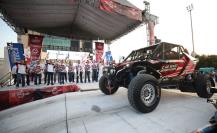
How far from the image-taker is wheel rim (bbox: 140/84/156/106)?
4119 millimetres

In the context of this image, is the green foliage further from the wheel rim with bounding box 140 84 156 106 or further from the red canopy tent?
the wheel rim with bounding box 140 84 156 106

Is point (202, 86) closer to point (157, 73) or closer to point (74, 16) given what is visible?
point (157, 73)

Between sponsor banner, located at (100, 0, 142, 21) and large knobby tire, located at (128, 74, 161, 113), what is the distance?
10.9 metres

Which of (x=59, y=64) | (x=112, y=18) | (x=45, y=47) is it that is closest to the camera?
(x=59, y=64)

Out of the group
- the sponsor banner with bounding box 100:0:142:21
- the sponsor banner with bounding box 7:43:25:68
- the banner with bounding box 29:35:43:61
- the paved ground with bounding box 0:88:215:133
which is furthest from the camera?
the banner with bounding box 29:35:43:61

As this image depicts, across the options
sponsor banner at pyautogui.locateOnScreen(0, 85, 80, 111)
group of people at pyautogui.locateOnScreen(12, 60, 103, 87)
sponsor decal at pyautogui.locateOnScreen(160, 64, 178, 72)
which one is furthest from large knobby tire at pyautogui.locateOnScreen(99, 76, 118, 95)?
group of people at pyautogui.locateOnScreen(12, 60, 103, 87)

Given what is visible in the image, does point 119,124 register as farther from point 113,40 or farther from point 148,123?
point 113,40

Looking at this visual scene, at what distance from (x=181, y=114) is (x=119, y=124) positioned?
1.46 metres

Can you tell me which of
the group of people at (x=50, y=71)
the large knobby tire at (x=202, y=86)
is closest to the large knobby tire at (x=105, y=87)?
the large knobby tire at (x=202, y=86)

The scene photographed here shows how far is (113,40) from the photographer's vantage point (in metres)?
28.7

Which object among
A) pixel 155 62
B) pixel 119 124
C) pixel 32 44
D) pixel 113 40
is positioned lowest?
pixel 119 124

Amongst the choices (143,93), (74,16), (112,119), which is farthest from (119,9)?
(112,119)

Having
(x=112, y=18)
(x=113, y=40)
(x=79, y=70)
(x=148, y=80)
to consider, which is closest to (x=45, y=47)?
(x=113, y=40)

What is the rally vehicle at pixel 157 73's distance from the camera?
4207mm
